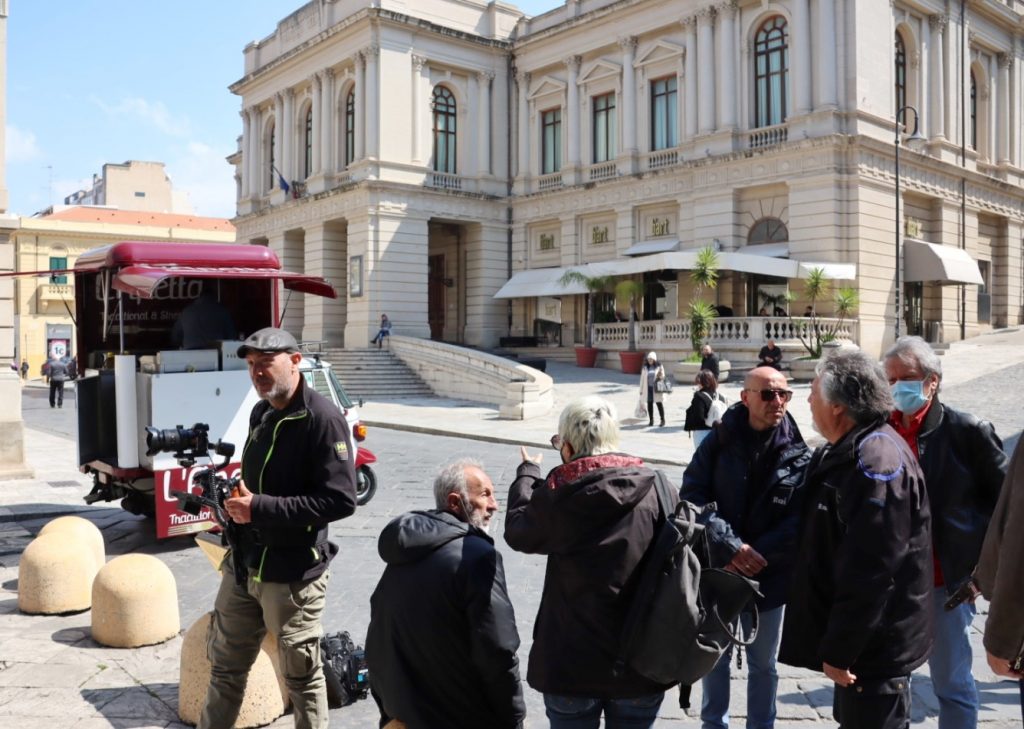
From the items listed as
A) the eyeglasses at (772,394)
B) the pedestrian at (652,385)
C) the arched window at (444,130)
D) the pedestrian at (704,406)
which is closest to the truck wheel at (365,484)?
the pedestrian at (704,406)

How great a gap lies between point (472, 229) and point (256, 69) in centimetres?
1343

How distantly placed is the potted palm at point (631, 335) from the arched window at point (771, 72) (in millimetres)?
6572

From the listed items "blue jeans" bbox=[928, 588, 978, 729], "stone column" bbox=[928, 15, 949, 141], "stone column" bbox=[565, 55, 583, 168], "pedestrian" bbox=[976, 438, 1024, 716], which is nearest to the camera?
"pedestrian" bbox=[976, 438, 1024, 716]

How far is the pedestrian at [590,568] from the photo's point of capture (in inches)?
113

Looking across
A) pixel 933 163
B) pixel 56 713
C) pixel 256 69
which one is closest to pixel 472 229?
pixel 256 69

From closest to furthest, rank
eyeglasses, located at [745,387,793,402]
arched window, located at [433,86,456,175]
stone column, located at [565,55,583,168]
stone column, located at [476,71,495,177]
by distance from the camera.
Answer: eyeglasses, located at [745,387,793,402], stone column, located at [565,55,583,168], arched window, located at [433,86,456,175], stone column, located at [476,71,495,177]

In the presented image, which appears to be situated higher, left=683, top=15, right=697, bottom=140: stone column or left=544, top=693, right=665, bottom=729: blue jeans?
left=683, top=15, right=697, bottom=140: stone column

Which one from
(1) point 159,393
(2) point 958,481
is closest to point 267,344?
(2) point 958,481

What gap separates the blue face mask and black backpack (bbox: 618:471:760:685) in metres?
1.35

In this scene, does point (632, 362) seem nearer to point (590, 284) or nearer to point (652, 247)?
point (590, 284)

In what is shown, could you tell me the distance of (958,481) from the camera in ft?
12.0

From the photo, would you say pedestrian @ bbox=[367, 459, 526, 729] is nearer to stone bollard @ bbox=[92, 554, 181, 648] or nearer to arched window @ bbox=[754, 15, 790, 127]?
stone bollard @ bbox=[92, 554, 181, 648]

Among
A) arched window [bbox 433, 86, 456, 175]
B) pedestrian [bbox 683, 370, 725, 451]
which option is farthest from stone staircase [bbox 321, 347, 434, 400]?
pedestrian [bbox 683, 370, 725, 451]

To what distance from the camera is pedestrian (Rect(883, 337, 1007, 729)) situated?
3600 mm
